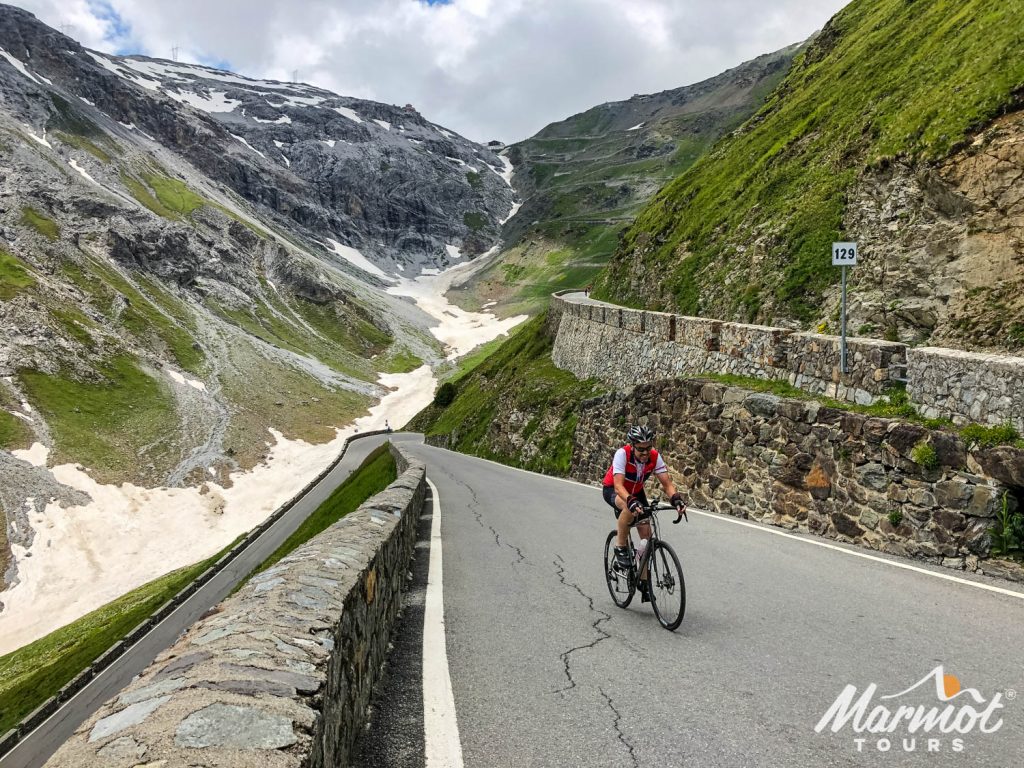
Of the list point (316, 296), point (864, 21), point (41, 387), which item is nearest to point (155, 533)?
point (41, 387)

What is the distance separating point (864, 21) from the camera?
46.1m

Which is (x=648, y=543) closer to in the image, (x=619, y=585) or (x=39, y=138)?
(x=619, y=585)

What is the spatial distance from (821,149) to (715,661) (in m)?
31.9

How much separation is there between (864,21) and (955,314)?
39.4m

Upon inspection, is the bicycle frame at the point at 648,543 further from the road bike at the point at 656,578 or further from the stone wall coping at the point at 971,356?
the stone wall coping at the point at 971,356

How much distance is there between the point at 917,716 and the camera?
15.2 ft

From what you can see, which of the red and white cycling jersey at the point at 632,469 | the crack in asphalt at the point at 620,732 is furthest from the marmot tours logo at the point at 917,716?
the red and white cycling jersey at the point at 632,469

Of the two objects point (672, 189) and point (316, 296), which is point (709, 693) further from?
point (316, 296)

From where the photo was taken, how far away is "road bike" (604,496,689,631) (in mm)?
6891

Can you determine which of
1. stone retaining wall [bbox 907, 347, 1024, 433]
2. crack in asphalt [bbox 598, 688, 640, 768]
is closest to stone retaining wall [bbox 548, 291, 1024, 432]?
stone retaining wall [bbox 907, 347, 1024, 433]

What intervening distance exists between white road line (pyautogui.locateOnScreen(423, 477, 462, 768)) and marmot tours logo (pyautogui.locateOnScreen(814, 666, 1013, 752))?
8.56 ft

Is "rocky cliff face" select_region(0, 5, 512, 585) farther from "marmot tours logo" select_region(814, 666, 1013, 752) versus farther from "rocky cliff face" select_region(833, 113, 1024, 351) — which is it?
"marmot tours logo" select_region(814, 666, 1013, 752)

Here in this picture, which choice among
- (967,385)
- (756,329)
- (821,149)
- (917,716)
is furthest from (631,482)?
(821,149)

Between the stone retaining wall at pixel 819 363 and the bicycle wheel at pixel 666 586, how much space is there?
6325 millimetres
